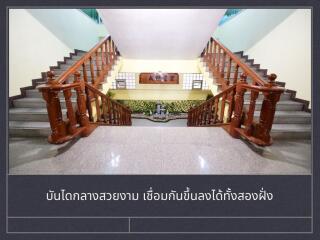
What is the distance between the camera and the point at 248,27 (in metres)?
4.35

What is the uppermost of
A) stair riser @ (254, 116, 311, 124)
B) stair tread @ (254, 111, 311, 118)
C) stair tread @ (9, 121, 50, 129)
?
stair tread @ (254, 111, 311, 118)

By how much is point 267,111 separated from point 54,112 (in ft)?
6.15

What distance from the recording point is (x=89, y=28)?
564 centimetres

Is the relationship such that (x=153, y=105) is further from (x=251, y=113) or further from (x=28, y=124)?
(x=251, y=113)

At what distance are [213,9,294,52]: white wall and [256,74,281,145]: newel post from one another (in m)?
2.37

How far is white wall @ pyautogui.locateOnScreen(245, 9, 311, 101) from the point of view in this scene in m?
2.44

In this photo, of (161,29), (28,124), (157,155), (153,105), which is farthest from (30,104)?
(153,105)

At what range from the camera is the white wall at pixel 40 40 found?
2.65 m

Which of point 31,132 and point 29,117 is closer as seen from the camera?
point 31,132

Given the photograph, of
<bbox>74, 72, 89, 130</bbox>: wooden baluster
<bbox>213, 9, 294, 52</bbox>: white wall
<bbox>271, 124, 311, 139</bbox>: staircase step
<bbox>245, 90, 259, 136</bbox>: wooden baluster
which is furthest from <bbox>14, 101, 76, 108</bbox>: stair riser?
<bbox>213, 9, 294, 52</bbox>: white wall

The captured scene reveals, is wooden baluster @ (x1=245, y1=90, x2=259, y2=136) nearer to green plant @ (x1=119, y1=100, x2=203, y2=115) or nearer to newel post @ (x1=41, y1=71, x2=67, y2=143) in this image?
newel post @ (x1=41, y1=71, x2=67, y2=143)

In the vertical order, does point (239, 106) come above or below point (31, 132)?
above
